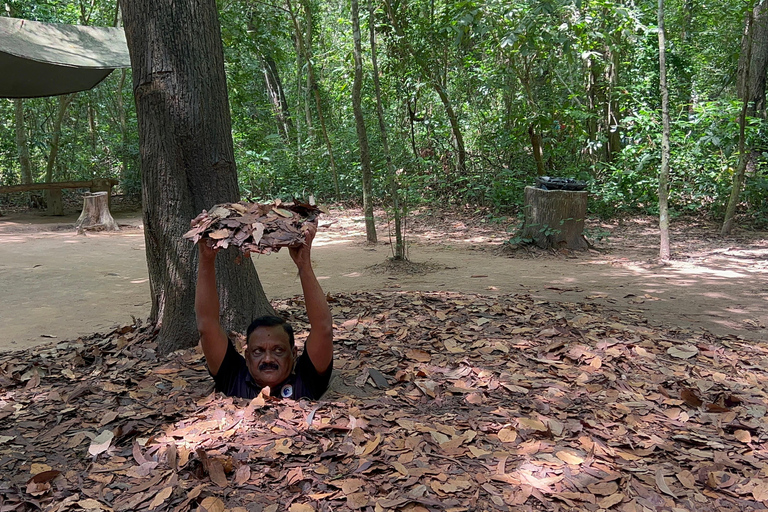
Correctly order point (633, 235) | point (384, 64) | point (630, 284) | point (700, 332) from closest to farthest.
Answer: point (700, 332), point (630, 284), point (633, 235), point (384, 64)

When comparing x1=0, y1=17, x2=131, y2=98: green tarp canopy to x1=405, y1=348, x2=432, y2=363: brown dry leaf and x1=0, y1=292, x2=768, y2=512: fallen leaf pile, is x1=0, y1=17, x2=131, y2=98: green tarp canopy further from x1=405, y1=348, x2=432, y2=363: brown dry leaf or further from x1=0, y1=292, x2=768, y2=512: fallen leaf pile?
x1=405, y1=348, x2=432, y2=363: brown dry leaf

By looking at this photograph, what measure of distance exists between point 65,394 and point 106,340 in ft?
3.45

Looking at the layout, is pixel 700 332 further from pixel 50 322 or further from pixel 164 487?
pixel 50 322

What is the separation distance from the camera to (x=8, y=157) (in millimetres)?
16250

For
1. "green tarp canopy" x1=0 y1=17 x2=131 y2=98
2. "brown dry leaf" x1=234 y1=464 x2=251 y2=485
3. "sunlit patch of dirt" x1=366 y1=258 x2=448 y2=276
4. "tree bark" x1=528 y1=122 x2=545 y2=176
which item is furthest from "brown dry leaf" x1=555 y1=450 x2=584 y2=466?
"tree bark" x1=528 y1=122 x2=545 y2=176

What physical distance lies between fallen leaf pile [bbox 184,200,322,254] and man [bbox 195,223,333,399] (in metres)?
0.25

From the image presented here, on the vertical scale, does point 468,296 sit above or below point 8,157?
below

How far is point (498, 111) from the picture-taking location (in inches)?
528

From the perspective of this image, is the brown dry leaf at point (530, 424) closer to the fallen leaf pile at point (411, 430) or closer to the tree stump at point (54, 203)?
the fallen leaf pile at point (411, 430)

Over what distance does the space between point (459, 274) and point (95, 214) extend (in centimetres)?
823

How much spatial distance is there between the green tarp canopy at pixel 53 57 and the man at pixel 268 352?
24.2 ft

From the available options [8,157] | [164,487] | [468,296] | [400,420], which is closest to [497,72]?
[468,296]

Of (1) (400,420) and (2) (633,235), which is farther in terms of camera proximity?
(2) (633,235)

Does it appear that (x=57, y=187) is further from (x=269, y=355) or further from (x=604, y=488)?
(x=604, y=488)
